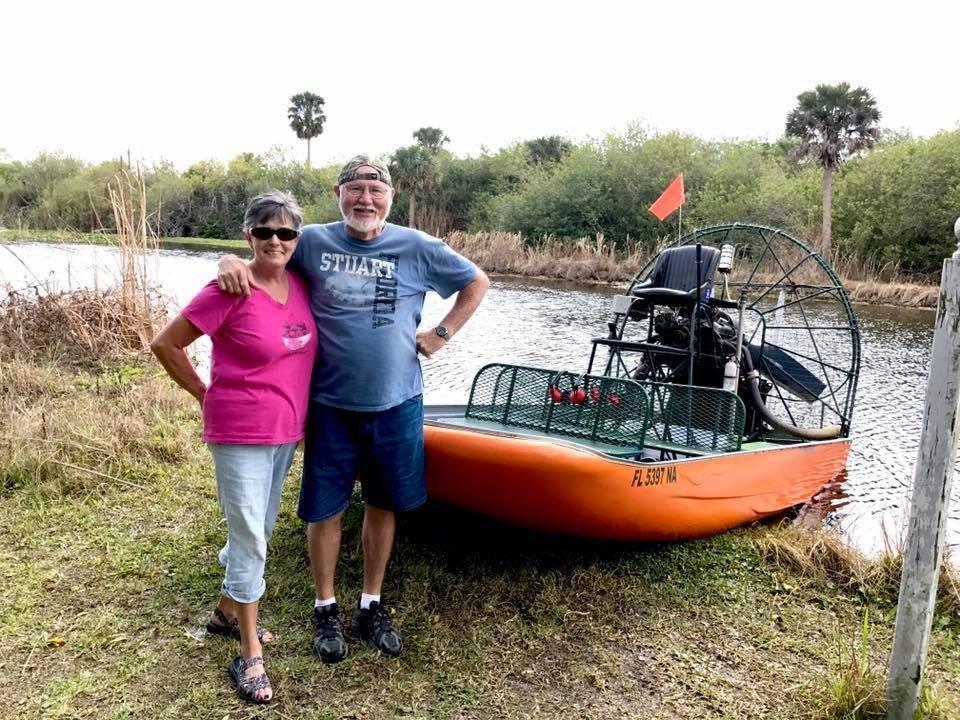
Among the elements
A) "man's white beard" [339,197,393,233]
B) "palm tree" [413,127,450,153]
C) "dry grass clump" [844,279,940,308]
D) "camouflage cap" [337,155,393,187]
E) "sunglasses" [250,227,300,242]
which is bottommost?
"dry grass clump" [844,279,940,308]

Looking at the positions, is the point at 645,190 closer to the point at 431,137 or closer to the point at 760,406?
the point at 431,137

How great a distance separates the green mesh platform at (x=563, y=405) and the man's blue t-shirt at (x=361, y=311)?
1358 millimetres

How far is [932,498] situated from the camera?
227cm

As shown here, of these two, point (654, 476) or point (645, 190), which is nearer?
point (654, 476)

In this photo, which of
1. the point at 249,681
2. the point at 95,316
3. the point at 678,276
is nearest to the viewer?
the point at 249,681

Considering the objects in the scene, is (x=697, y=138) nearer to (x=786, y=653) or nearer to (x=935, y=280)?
(x=935, y=280)

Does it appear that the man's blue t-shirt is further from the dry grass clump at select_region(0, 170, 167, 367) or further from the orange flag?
the dry grass clump at select_region(0, 170, 167, 367)

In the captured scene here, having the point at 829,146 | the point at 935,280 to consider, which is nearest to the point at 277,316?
the point at 935,280

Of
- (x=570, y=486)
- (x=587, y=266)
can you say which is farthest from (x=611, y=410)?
(x=587, y=266)

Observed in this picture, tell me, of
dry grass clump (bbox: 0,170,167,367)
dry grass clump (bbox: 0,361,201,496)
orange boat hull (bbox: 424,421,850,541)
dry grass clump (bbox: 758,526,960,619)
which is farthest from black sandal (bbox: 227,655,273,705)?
dry grass clump (bbox: 0,170,167,367)

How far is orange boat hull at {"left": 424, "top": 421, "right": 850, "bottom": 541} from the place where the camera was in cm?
317

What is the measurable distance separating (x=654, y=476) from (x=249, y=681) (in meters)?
1.88

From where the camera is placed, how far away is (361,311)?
8.50ft

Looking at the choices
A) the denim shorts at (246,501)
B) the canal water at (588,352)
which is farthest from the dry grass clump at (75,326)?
the denim shorts at (246,501)
